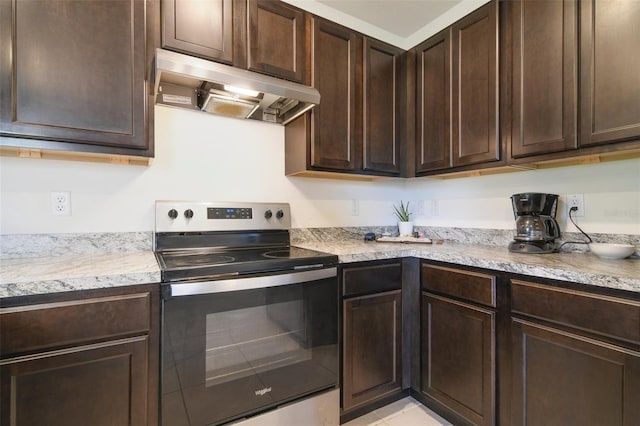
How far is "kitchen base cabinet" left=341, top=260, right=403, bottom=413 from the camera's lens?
1635 mm

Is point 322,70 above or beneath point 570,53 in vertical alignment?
above

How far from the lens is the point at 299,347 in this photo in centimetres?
148

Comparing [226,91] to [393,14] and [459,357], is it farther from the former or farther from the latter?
[459,357]

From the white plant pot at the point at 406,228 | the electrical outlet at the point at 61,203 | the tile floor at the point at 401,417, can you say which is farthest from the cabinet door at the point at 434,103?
the electrical outlet at the point at 61,203

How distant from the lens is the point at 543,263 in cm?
133

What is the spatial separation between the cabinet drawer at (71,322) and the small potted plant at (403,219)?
1816 millimetres

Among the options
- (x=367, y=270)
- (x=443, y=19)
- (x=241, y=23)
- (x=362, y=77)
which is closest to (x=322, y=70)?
(x=362, y=77)

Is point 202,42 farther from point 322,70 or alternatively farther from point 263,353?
point 263,353

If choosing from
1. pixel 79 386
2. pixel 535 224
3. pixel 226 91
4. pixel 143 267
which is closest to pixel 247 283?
pixel 143 267

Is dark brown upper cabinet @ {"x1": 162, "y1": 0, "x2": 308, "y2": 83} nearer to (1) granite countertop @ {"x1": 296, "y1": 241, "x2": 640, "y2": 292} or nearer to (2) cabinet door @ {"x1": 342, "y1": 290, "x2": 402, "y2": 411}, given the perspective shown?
(1) granite countertop @ {"x1": 296, "y1": 241, "x2": 640, "y2": 292}

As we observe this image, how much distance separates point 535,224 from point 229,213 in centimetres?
167

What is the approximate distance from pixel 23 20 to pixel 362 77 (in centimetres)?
168

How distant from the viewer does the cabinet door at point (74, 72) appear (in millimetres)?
1188

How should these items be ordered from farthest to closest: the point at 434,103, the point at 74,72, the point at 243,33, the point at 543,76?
1. the point at 434,103
2. the point at 243,33
3. the point at 543,76
4. the point at 74,72
